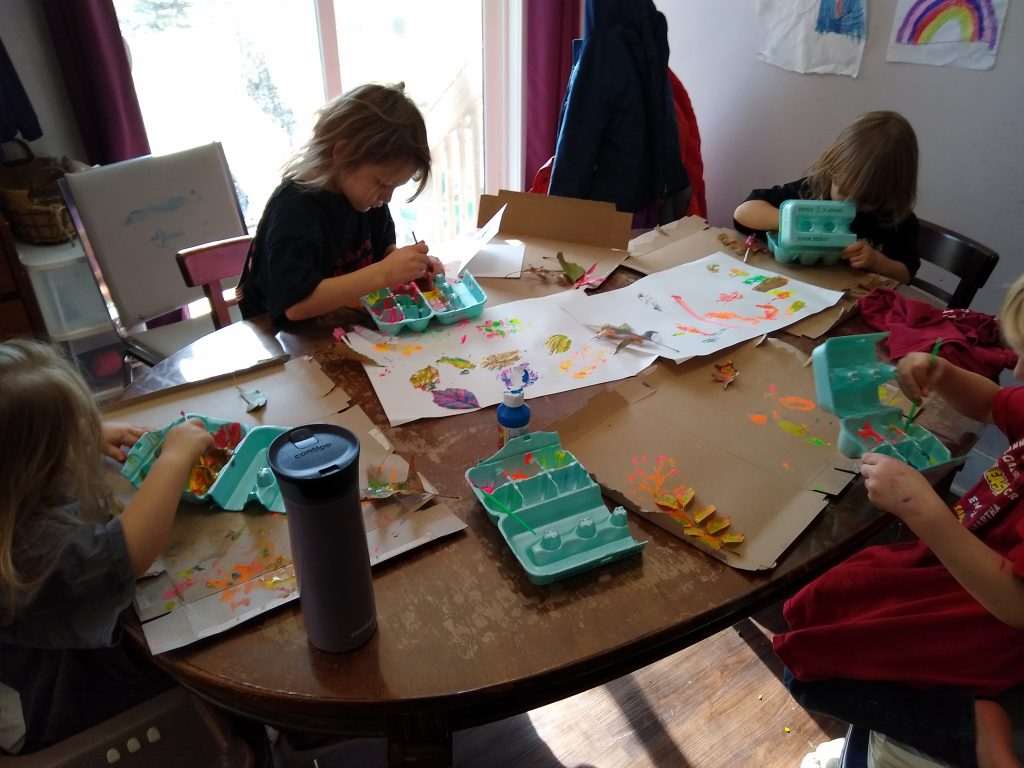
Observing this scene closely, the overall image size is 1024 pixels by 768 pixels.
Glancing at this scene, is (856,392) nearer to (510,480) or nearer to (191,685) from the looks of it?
(510,480)

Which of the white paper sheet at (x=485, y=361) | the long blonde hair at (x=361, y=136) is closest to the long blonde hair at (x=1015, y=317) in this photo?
the white paper sheet at (x=485, y=361)

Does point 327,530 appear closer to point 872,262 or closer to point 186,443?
point 186,443

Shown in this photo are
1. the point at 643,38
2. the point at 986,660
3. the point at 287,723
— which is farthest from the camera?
the point at 643,38

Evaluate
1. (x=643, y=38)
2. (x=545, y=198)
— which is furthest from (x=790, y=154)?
(x=545, y=198)

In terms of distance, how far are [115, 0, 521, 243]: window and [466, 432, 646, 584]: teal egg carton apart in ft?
5.49

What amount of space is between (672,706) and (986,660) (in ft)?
2.52

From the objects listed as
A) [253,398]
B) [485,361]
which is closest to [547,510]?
[485,361]

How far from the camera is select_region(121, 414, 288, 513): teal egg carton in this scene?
0.89 m

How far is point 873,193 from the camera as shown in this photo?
1631 millimetres

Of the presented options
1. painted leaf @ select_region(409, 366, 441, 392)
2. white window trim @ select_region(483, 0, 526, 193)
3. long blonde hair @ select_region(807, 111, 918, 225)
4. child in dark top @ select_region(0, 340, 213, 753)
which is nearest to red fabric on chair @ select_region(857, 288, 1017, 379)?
long blonde hair @ select_region(807, 111, 918, 225)

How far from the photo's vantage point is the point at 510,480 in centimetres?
93

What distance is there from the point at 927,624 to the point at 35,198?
8.10 ft

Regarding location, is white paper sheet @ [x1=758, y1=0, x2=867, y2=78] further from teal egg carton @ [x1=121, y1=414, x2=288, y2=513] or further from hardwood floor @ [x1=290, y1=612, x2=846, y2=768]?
teal egg carton @ [x1=121, y1=414, x2=288, y2=513]

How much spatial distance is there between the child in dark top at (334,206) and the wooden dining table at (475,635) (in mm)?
552
